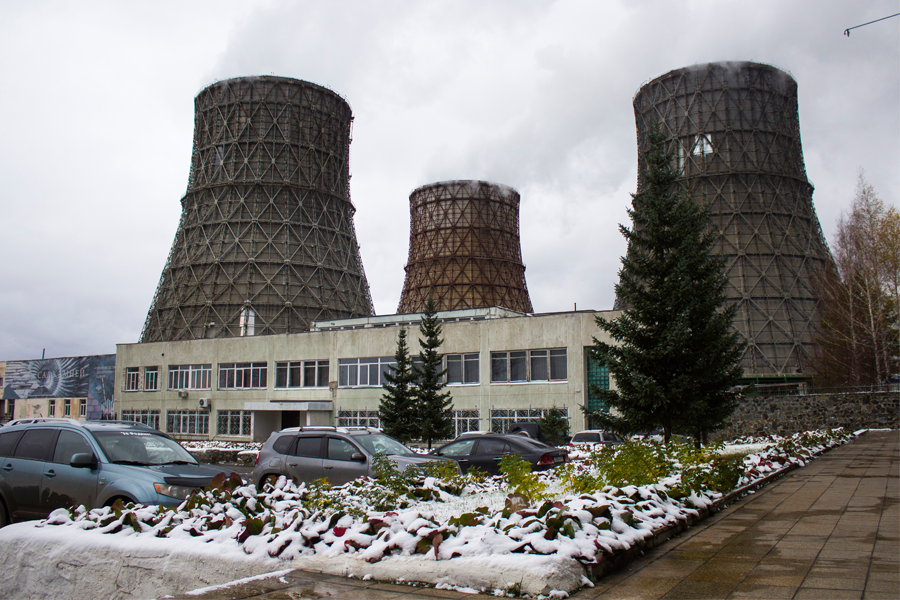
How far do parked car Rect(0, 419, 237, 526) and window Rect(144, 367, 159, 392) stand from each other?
42793mm

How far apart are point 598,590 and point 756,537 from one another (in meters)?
2.81

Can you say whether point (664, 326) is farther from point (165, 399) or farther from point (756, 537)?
point (165, 399)

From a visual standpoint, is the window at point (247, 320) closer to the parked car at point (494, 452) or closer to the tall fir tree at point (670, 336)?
the tall fir tree at point (670, 336)

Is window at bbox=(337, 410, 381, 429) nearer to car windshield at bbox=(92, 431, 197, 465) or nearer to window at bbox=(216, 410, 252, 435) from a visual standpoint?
window at bbox=(216, 410, 252, 435)

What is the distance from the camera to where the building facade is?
35.2 metres

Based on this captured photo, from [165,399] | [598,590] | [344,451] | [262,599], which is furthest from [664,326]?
[165,399]

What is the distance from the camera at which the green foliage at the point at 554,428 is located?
31703 millimetres

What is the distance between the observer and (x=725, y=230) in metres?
53.9

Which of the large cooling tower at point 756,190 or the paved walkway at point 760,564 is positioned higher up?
the large cooling tower at point 756,190

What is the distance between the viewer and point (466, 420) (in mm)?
37375

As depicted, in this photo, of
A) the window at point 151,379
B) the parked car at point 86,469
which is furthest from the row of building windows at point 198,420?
the parked car at point 86,469

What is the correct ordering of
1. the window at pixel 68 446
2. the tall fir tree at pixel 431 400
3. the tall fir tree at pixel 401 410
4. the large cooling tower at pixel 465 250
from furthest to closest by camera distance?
the large cooling tower at pixel 465 250
the tall fir tree at pixel 401 410
the tall fir tree at pixel 431 400
the window at pixel 68 446

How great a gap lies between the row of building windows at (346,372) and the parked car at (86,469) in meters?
25.5

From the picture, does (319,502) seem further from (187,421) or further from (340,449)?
(187,421)
